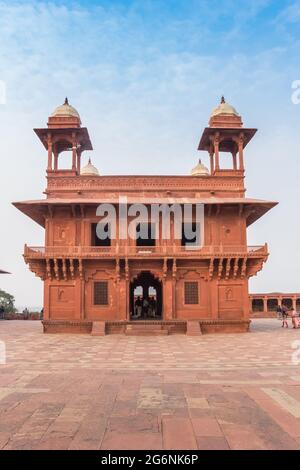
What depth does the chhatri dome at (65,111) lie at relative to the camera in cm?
2346

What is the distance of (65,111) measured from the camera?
77.2 ft

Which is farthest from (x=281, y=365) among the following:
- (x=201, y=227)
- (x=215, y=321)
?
(x=201, y=227)

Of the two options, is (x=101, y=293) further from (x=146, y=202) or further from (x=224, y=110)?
(x=224, y=110)

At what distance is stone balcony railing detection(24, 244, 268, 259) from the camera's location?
20.3 meters

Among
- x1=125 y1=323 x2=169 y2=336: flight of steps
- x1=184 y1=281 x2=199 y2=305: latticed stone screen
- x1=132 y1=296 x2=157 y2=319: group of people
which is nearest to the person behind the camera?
x1=125 y1=323 x2=169 y2=336: flight of steps

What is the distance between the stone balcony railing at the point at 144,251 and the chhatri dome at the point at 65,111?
7983 mm

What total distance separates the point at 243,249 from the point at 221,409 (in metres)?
15.3

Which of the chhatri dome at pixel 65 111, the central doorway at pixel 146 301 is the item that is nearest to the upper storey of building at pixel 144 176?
the chhatri dome at pixel 65 111

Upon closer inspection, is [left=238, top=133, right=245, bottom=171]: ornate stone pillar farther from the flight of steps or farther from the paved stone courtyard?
the paved stone courtyard

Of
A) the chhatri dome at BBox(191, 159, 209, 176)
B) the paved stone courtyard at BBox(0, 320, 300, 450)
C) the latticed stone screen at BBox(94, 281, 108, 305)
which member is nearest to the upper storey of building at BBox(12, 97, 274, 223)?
the latticed stone screen at BBox(94, 281, 108, 305)

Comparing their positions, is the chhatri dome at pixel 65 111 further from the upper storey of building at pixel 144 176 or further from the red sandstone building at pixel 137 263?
the red sandstone building at pixel 137 263

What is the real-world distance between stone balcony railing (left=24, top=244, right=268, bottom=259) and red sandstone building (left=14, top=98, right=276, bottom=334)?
50 millimetres
